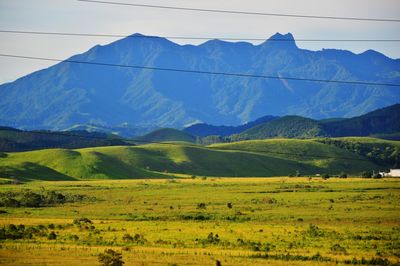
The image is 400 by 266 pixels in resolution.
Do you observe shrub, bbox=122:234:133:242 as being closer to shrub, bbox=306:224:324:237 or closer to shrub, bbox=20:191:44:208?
shrub, bbox=306:224:324:237

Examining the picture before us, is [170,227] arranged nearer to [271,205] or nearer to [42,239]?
[42,239]

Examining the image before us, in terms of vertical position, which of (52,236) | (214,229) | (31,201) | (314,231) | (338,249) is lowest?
(338,249)

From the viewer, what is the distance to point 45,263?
4822cm

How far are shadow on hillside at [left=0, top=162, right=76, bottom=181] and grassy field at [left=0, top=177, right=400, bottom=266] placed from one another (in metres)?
56.2

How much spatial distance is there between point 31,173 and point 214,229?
127 meters

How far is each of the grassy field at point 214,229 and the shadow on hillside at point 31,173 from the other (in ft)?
184

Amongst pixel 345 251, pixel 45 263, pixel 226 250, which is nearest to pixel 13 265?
pixel 45 263

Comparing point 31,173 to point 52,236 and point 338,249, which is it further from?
point 338,249

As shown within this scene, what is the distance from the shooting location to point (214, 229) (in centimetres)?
7162

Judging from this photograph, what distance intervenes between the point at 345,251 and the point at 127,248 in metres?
19.3

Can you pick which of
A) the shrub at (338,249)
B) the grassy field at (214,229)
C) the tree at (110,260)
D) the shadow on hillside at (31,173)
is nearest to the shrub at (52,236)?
the grassy field at (214,229)

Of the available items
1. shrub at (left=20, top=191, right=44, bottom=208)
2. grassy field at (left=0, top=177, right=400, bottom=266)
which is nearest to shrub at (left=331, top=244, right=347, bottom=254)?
grassy field at (left=0, top=177, right=400, bottom=266)

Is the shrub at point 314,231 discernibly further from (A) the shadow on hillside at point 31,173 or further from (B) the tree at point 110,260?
(A) the shadow on hillside at point 31,173

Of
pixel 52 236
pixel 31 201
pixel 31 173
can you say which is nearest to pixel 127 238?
pixel 52 236
